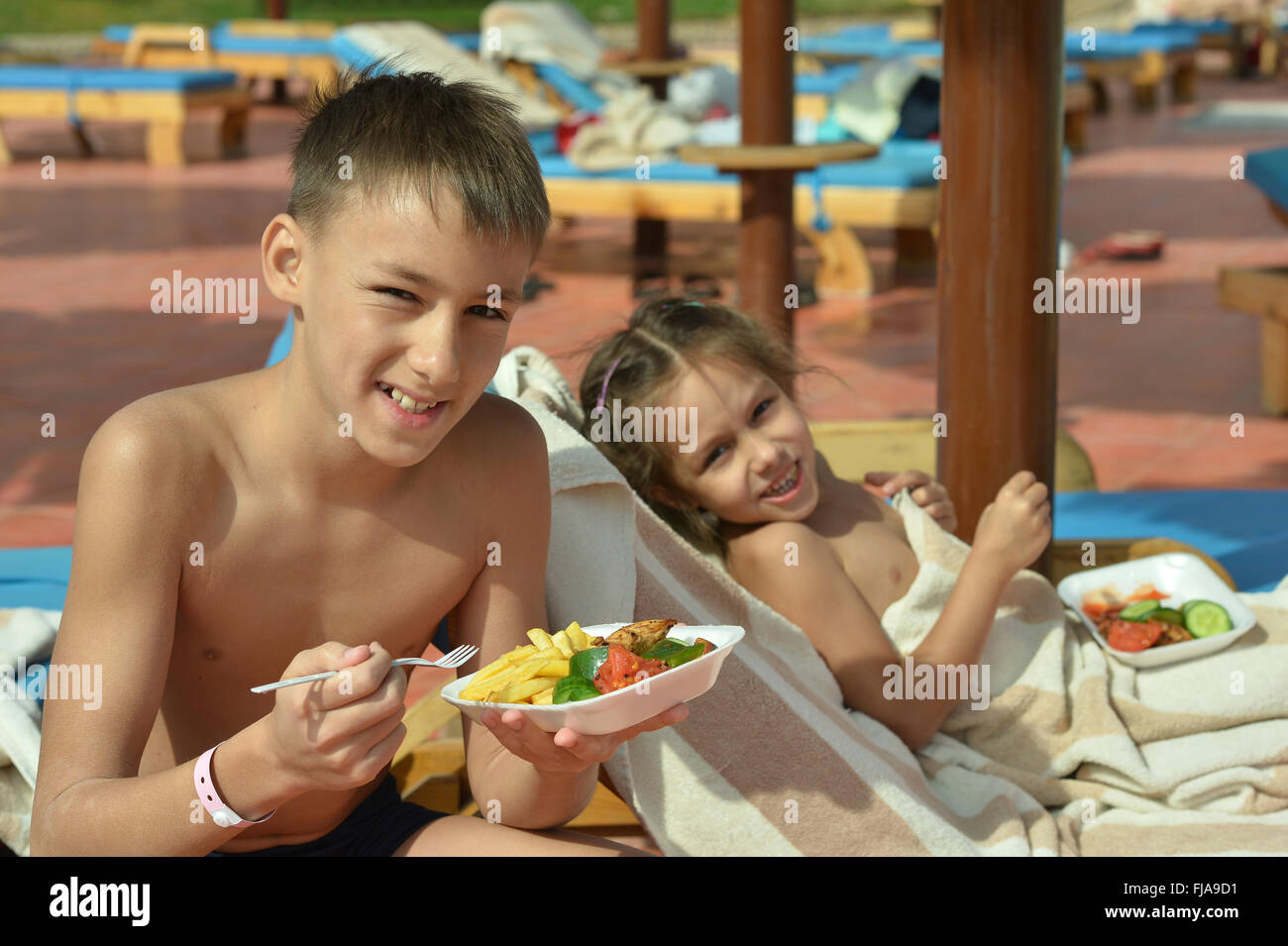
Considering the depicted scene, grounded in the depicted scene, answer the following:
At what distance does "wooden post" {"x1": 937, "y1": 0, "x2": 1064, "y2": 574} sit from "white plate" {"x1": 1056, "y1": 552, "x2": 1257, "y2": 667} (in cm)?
12

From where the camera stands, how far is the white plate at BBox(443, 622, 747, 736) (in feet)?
5.10

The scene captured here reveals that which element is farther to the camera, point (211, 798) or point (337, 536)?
point (337, 536)

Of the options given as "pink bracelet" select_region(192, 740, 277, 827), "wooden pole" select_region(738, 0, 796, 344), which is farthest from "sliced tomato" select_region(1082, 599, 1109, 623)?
"wooden pole" select_region(738, 0, 796, 344)

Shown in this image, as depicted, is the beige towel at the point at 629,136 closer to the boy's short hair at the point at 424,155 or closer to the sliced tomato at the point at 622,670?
the boy's short hair at the point at 424,155

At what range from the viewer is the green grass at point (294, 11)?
20.6 metres

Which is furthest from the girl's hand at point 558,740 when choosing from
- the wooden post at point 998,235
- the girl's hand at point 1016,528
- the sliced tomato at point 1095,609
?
the wooden post at point 998,235

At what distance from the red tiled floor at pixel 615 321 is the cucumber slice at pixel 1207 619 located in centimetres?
115

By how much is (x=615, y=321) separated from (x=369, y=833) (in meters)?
4.98

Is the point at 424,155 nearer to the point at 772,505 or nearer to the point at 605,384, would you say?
the point at 605,384

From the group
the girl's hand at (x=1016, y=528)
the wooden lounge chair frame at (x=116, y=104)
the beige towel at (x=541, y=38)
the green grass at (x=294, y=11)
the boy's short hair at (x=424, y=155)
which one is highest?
the green grass at (x=294, y=11)

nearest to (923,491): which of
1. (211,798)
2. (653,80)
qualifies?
(211,798)

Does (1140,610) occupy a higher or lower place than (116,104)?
lower

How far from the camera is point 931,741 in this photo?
2447mm
